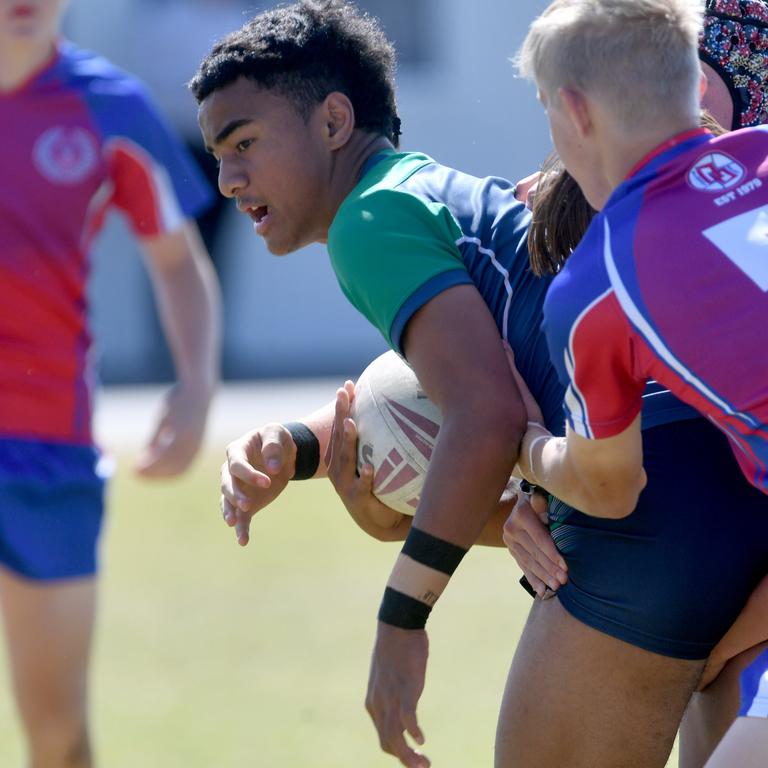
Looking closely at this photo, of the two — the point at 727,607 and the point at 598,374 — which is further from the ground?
the point at 598,374

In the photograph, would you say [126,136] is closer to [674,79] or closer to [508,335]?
[508,335]

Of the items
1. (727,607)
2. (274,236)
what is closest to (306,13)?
(274,236)

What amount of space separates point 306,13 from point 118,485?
7.69m

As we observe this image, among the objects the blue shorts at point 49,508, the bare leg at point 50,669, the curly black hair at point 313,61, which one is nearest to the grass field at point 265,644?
the bare leg at point 50,669

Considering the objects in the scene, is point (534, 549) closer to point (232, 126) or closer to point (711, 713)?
point (711, 713)

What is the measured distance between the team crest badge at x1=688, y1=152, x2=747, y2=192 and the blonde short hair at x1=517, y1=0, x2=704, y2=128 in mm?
106

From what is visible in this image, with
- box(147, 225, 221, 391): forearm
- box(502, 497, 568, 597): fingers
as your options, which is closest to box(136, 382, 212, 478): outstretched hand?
box(147, 225, 221, 391): forearm

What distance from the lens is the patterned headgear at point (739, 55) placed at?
3.18m

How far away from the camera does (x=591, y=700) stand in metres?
2.87

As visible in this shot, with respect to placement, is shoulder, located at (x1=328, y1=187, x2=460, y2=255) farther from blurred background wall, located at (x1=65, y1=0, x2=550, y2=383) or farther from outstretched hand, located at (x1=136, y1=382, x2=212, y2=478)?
blurred background wall, located at (x1=65, y1=0, x2=550, y2=383)

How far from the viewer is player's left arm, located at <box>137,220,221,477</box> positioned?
434cm

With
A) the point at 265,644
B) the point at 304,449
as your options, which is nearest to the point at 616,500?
the point at 304,449

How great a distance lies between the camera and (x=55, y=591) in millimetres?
4461

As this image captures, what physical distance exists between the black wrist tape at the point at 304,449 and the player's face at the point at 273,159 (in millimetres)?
423
